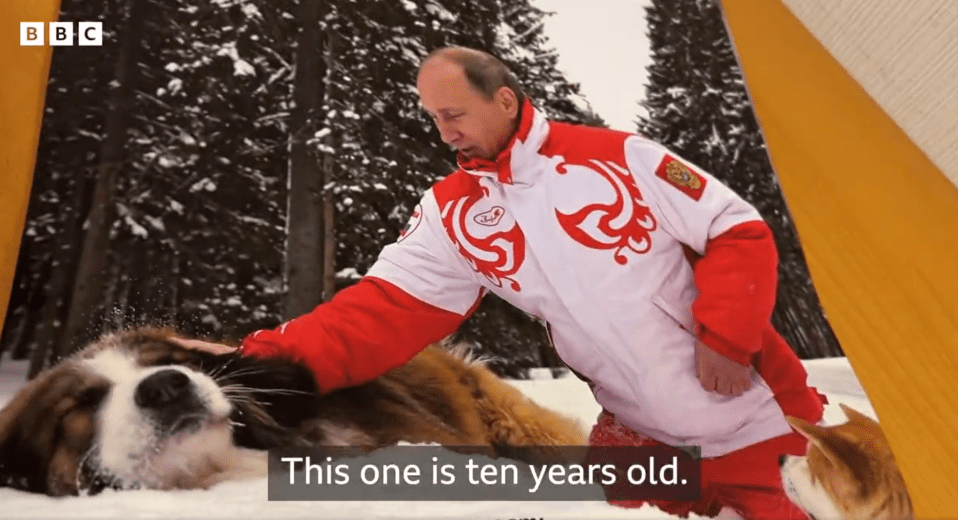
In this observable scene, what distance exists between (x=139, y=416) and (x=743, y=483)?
2.74 ft

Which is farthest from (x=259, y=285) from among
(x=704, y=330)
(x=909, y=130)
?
(x=909, y=130)

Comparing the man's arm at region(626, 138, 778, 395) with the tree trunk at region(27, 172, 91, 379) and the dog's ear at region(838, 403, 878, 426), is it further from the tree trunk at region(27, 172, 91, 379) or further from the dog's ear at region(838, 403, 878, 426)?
the tree trunk at region(27, 172, 91, 379)

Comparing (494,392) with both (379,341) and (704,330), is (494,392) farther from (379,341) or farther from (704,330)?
(704,330)

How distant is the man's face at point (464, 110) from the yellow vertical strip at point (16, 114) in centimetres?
61

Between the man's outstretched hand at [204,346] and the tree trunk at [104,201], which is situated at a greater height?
the tree trunk at [104,201]

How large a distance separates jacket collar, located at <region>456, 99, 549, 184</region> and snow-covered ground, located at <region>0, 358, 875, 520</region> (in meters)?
0.31

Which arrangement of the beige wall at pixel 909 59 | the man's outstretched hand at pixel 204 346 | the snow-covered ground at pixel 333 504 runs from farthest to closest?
1. the beige wall at pixel 909 59
2. the man's outstretched hand at pixel 204 346
3. the snow-covered ground at pixel 333 504

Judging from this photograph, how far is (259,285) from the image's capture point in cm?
106

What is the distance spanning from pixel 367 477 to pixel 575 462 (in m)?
0.30

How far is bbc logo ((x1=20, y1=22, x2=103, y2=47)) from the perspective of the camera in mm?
1149

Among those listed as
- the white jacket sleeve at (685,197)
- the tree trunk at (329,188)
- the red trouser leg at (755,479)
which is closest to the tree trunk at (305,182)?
the tree trunk at (329,188)

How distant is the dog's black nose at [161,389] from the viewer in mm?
946

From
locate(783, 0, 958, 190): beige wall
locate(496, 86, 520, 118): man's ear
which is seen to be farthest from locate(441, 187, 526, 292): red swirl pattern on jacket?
locate(783, 0, 958, 190): beige wall
